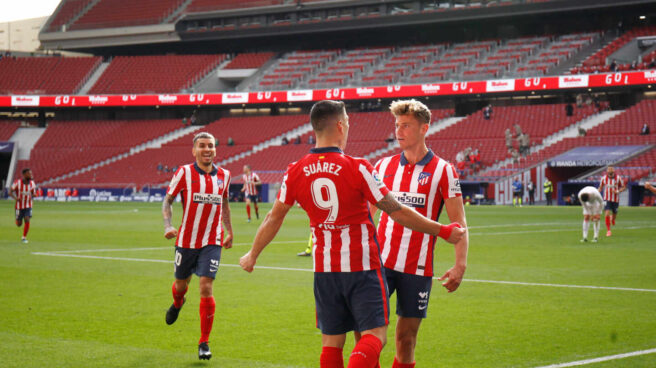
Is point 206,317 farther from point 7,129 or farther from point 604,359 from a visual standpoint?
point 7,129

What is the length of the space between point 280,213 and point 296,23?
6346 cm

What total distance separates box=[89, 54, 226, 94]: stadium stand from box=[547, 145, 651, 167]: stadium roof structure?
35640mm

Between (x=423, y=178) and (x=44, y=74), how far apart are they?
248 ft

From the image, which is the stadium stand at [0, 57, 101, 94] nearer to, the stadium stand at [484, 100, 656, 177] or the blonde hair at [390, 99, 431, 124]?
the stadium stand at [484, 100, 656, 177]

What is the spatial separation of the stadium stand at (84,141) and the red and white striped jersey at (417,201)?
6571 centimetres

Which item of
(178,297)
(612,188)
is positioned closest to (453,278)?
(178,297)

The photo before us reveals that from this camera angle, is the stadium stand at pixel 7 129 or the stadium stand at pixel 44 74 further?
the stadium stand at pixel 7 129

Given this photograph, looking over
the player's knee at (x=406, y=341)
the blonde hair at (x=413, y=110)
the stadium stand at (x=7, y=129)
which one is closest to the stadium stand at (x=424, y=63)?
the stadium stand at (x=7, y=129)

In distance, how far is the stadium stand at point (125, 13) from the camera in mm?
→ 75812

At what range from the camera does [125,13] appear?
Answer: 77625mm

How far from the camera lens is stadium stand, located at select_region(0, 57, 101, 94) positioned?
73.3 metres

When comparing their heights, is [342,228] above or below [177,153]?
below

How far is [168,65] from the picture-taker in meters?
74.2

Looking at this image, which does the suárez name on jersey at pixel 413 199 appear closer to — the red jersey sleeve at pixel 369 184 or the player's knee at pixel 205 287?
the red jersey sleeve at pixel 369 184
